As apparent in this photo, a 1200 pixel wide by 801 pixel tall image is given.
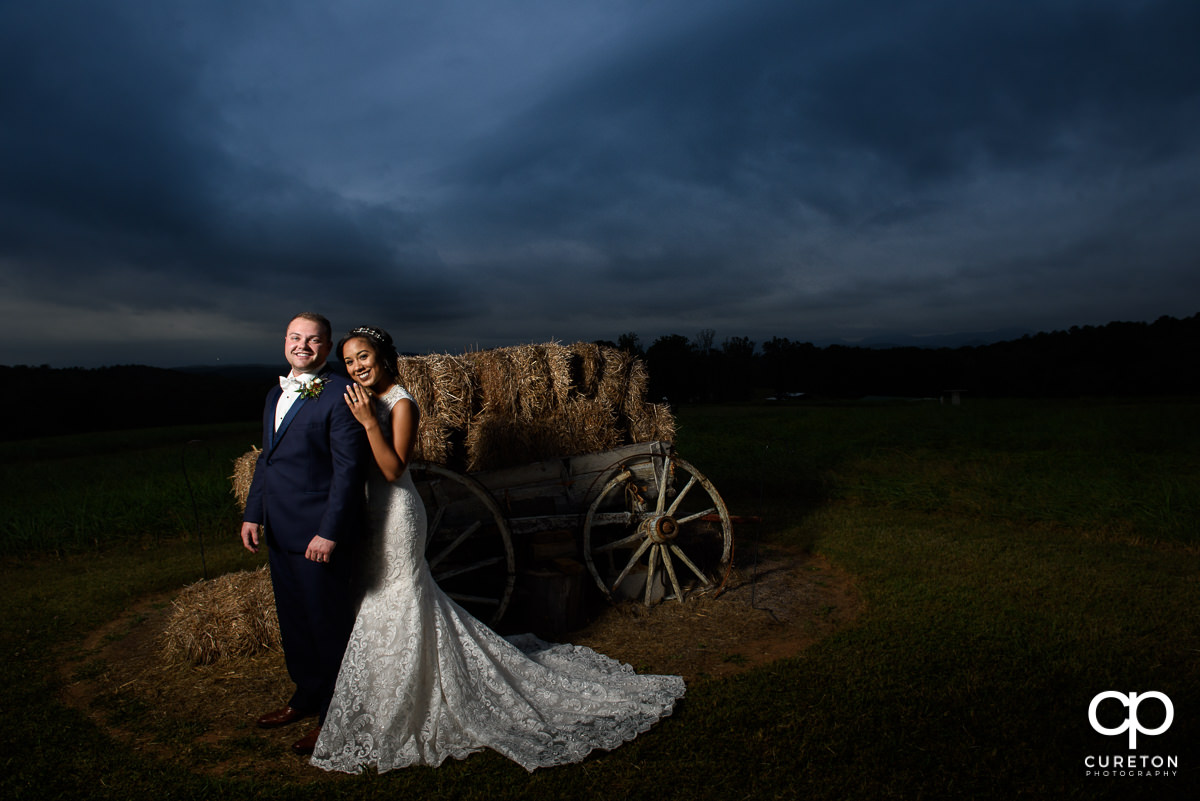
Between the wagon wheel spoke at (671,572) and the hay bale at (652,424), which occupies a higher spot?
the hay bale at (652,424)

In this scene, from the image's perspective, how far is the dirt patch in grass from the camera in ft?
12.7

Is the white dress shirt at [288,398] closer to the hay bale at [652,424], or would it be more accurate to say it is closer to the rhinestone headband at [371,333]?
the rhinestone headband at [371,333]

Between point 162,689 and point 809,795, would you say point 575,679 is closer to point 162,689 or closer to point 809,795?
point 809,795

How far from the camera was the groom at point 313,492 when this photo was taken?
3488mm

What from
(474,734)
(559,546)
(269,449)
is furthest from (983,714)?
(269,449)

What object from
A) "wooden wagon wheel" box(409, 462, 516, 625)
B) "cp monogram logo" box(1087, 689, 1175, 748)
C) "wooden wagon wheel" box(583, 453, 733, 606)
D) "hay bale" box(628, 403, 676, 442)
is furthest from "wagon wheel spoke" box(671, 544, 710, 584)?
"cp monogram logo" box(1087, 689, 1175, 748)

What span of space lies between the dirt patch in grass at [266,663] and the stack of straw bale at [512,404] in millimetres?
1557

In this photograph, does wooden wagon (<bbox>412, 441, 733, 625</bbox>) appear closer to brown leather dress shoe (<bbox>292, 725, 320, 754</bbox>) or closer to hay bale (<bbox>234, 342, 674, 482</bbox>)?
hay bale (<bbox>234, 342, 674, 482</bbox>)

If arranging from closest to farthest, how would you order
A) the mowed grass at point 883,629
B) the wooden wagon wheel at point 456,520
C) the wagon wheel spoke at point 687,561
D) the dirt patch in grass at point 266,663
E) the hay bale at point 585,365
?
the mowed grass at point 883,629, the dirt patch in grass at point 266,663, the wooden wagon wheel at point 456,520, the wagon wheel spoke at point 687,561, the hay bale at point 585,365

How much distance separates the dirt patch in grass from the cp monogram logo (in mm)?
1856

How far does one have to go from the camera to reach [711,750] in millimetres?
3607

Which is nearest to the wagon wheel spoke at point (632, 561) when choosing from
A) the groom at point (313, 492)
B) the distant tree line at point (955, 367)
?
the groom at point (313, 492)

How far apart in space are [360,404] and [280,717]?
2130 mm

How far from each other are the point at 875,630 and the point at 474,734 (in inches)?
134
